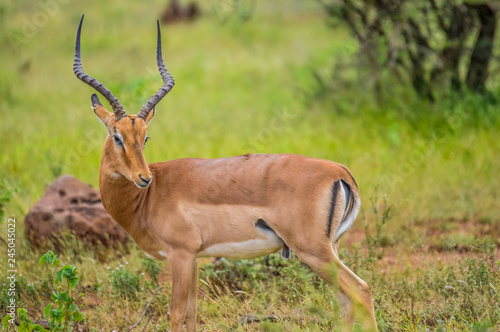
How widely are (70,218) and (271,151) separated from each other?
2903 millimetres

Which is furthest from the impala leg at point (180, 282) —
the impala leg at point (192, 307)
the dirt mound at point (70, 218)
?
the dirt mound at point (70, 218)

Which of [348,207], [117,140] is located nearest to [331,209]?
[348,207]

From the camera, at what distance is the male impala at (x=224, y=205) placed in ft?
9.96

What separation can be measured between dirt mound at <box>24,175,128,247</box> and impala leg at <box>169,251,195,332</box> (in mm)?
1895

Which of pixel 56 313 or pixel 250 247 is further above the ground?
pixel 250 247

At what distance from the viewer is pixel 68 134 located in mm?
8414

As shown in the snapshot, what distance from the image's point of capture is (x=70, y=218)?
4961 millimetres

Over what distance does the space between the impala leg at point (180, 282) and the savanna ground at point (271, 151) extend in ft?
1.14

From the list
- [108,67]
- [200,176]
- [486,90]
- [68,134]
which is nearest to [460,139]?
[486,90]

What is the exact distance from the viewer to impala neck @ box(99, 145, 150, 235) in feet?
11.0

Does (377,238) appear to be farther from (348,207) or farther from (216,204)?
(216,204)

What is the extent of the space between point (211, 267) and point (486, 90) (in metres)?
5.13

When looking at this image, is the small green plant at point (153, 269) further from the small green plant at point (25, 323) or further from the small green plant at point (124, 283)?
the small green plant at point (25, 323)

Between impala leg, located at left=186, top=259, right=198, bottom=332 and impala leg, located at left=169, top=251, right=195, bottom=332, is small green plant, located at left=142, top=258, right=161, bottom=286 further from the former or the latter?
impala leg, located at left=169, top=251, right=195, bottom=332
